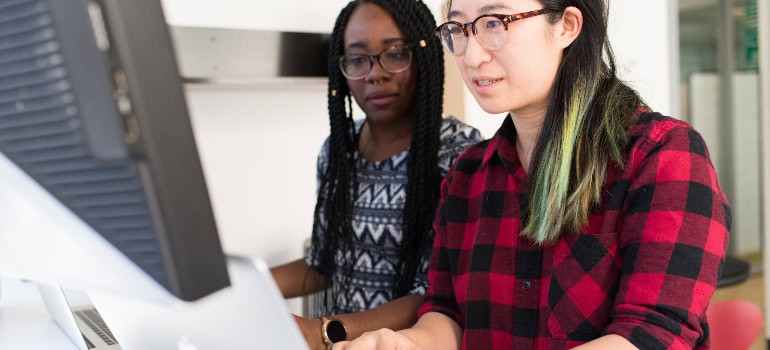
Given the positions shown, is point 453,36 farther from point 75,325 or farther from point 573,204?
point 75,325

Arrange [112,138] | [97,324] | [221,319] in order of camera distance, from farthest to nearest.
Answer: [97,324] → [221,319] → [112,138]

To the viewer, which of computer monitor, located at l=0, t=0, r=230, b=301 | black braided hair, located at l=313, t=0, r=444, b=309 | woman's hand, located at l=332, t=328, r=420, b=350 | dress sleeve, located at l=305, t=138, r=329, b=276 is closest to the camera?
computer monitor, located at l=0, t=0, r=230, b=301

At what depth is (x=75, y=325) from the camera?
2.25ft

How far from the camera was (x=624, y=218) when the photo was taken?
0.93 meters

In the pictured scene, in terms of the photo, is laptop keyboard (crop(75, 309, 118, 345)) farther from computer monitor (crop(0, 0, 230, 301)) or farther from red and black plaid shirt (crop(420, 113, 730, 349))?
red and black plaid shirt (crop(420, 113, 730, 349))

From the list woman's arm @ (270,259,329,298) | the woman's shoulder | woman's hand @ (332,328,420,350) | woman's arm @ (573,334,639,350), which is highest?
the woman's shoulder

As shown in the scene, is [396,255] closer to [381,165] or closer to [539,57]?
[381,165]

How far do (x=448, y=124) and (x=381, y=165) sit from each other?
6.4 inches

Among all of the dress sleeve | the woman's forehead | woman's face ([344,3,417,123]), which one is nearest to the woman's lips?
woman's face ([344,3,417,123])

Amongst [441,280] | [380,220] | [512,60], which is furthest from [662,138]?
[380,220]

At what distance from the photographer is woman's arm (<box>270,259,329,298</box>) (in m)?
1.60

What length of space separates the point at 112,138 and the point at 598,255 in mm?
722

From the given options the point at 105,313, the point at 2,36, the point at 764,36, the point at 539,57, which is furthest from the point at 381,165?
the point at 764,36

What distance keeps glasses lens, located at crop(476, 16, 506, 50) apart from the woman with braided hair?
1.55ft
